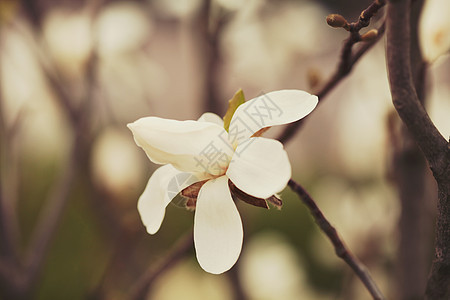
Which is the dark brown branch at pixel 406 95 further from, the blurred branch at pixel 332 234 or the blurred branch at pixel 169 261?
the blurred branch at pixel 169 261

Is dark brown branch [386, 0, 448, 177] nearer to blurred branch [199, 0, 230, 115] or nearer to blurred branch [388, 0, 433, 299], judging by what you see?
blurred branch [388, 0, 433, 299]

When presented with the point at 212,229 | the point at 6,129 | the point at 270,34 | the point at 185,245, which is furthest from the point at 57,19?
the point at 212,229

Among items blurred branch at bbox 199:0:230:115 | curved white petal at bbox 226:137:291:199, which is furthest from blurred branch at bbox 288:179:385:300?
blurred branch at bbox 199:0:230:115

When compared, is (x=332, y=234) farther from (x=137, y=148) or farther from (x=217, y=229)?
(x=137, y=148)

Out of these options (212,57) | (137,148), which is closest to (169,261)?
(212,57)

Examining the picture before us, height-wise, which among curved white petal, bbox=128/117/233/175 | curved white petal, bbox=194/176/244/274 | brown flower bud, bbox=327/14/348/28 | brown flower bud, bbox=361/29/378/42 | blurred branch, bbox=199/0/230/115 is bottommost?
blurred branch, bbox=199/0/230/115

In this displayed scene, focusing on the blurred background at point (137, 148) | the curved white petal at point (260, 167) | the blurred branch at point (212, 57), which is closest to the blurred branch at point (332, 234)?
the curved white petal at point (260, 167)
